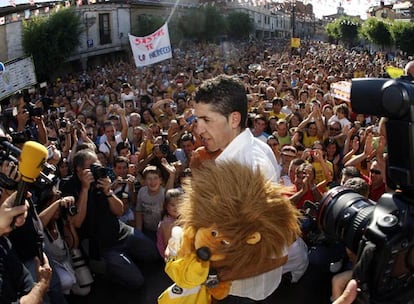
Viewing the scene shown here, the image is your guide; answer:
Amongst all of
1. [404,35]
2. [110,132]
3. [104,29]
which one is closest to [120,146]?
[110,132]

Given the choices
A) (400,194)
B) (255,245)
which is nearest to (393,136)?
(400,194)

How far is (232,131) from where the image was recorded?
90.4 inches

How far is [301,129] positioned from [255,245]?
4921 mm

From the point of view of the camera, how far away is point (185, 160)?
5926 millimetres

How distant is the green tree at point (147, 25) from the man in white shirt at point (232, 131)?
2829cm

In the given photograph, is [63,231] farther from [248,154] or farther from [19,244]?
[248,154]

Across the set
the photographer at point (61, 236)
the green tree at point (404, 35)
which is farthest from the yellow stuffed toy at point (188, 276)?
the green tree at point (404, 35)

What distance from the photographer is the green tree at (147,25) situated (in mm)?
29750

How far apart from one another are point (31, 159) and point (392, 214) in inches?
53.8

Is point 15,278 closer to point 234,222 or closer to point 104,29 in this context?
point 234,222

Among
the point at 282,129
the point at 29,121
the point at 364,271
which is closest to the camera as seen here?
the point at 364,271

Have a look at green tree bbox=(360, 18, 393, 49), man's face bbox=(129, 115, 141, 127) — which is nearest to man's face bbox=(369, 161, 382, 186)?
man's face bbox=(129, 115, 141, 127)

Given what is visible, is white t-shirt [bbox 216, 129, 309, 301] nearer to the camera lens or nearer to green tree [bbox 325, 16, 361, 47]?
the camera lens

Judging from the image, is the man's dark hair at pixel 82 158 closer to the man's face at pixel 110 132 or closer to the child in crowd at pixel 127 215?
the child in crowd at pixel 127 215
